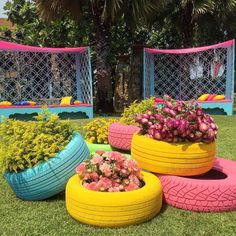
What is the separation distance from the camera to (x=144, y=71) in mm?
14453

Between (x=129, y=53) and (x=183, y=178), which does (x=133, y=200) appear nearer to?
(x=183, y=178)

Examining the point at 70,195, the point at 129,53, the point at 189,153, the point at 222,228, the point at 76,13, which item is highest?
the point at 76,13

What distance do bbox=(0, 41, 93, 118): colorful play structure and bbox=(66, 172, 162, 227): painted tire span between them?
9628 mm

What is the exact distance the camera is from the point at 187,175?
4.27 meters

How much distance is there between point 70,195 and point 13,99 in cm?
1082

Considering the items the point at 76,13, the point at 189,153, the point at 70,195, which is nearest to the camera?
the point at 70,195

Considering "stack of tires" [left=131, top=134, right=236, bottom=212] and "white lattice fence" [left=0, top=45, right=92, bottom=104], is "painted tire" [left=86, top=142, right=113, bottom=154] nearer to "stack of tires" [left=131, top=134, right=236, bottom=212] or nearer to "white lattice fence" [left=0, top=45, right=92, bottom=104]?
"stack of tires" [left=131, top=134, right=236, bottom=212]

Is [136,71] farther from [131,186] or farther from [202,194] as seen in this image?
[131,186]

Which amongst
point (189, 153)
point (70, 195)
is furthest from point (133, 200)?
point (189, 153)

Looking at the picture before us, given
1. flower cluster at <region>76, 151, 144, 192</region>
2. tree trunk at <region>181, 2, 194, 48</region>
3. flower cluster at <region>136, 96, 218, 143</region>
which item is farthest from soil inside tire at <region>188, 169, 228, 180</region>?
tree trunk at <region>181, 2, 194, 48</region>

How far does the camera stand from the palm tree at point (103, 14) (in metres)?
12.7

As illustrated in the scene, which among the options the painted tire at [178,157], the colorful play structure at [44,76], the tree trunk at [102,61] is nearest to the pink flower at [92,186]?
the painted tire at [178,157]

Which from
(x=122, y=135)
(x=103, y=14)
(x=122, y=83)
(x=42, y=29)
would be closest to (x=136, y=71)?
(x=122, y=83)

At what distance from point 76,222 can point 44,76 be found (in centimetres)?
1158
